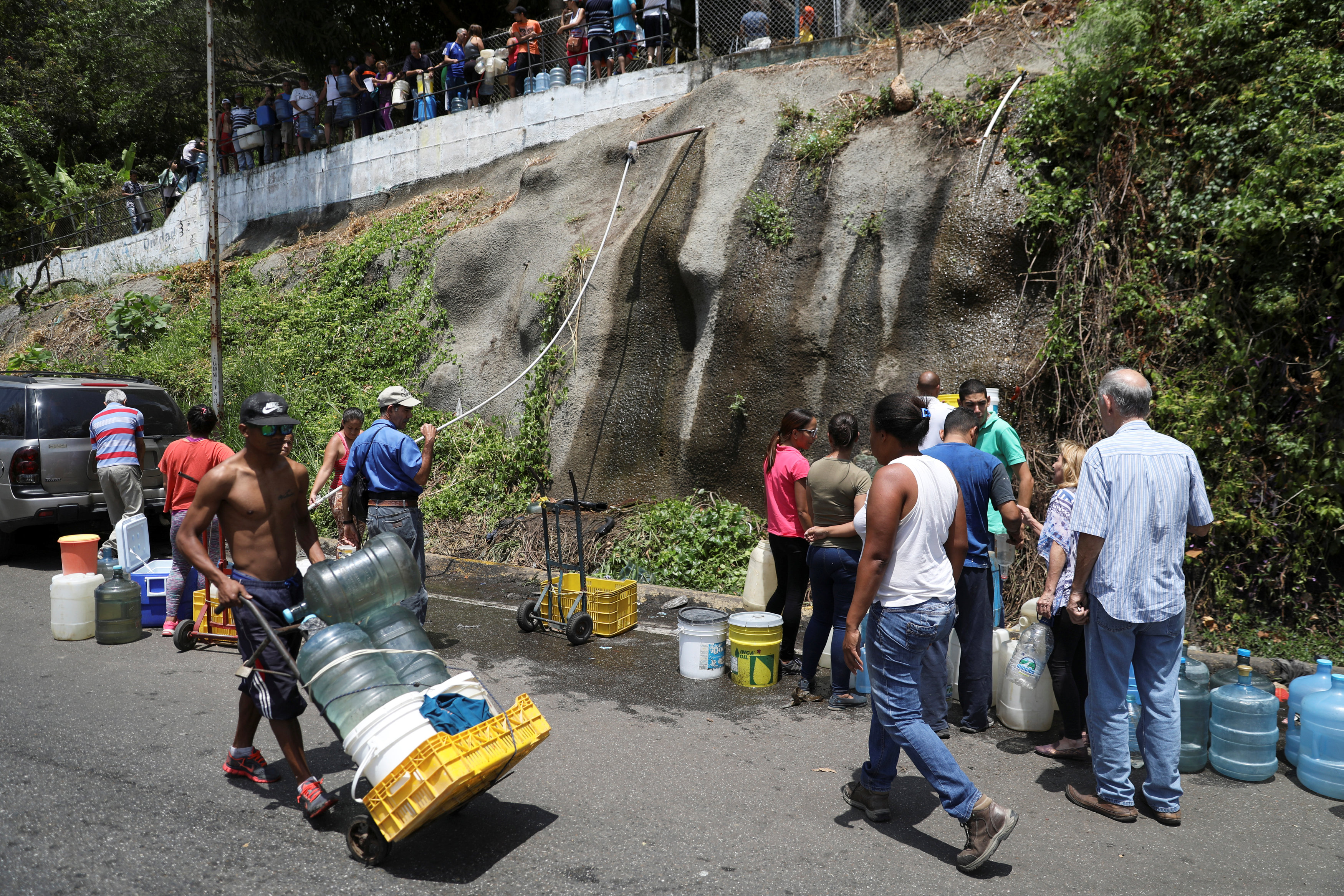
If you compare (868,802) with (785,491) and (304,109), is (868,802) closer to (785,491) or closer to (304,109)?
(785,491)

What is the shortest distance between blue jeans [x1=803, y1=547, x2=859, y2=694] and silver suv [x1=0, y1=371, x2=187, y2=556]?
8.26 meters

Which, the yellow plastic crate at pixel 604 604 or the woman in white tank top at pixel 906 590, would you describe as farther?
the yellow plastic crate at pixel 604 604

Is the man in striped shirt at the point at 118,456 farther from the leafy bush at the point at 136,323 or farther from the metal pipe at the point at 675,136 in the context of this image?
Result: the leafy bush at the point at 136,323

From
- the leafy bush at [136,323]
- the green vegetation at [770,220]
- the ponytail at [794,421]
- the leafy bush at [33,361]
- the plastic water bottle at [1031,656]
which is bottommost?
the plastic water bottle at [1031,656]

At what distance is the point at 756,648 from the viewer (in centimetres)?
604

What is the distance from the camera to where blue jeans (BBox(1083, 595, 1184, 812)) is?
4.15 m

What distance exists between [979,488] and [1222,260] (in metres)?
3.64

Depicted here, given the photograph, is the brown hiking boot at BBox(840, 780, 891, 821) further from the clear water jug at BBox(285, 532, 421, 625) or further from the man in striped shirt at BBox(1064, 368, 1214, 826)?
the clear water jug at BBox(285, 532, 421, 625)

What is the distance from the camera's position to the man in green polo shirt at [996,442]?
6230 mm

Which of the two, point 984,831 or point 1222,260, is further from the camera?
point 1222,260

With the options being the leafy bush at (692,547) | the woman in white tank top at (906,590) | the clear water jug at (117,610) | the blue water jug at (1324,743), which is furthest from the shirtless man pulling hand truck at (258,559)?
the blue water jug at (1324,743)

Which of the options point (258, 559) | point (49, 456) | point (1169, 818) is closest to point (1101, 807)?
point (1169, 818)

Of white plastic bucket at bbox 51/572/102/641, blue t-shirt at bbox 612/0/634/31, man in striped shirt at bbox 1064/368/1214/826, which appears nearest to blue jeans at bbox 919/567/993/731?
man in striped shirt at bbox 1064/368/1214/826

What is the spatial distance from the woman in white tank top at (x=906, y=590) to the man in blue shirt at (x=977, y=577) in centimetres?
113
